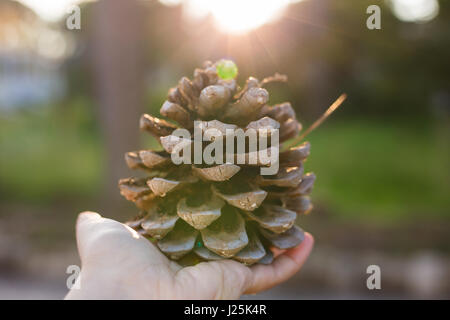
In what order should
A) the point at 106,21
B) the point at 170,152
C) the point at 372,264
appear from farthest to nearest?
the point at 106,21 → the point at 372,264 → the point at 170,152

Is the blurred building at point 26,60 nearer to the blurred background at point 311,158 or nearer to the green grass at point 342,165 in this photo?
the blurred background at point 311,158

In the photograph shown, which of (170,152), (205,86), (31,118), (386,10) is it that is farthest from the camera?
(31,118)

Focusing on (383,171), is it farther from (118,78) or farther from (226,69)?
(226,69)

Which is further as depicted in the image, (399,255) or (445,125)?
(445,125)

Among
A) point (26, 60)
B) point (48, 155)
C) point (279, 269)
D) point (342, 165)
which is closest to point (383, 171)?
point (342, 165)

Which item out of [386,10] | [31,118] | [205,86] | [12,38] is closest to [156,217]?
[205,86]

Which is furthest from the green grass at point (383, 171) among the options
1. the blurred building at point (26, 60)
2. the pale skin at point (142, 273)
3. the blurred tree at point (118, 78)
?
the blurred building at point (26, 60)

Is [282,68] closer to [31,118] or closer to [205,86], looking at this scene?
[205,86]
